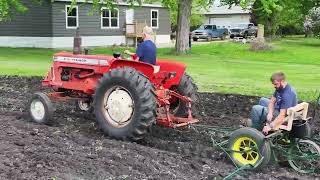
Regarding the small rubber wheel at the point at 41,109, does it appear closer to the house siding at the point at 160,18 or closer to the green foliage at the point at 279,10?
the green foliage at the point at 279,10

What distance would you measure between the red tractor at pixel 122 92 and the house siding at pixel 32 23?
26.7 m

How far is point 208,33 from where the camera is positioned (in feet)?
184

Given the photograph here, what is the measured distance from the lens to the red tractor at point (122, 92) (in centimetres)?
→ 785

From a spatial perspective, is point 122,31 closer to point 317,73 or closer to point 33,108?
point 317,73

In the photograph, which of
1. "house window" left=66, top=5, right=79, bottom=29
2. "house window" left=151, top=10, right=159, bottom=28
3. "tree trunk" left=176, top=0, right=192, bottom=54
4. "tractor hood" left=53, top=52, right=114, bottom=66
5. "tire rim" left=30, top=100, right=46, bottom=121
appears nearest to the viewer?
"tractor hood" left=53, top=52, right=114, bottom=66

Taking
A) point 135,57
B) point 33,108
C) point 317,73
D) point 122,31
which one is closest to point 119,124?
point 135,57

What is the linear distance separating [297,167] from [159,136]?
240 centimetres

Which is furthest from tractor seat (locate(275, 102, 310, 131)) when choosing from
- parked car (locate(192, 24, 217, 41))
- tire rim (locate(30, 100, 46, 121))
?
parked car (locate(192, 24, 217, 41))

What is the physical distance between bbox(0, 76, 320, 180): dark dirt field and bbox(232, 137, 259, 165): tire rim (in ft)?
0.52

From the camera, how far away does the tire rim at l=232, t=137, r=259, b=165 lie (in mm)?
6914

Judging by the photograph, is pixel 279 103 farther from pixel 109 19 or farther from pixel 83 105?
pixel 109 19

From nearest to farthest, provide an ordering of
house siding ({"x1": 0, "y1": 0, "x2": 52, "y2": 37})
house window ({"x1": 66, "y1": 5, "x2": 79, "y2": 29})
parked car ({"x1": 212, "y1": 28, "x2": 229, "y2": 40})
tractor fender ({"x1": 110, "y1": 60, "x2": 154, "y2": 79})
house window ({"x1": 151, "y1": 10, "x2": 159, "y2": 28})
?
1. tractor fender ({"x1": 110, "y1": 60, "x2": 154, "y2": 79})
2. house siding ({"x1": 0, "y1": 0, "x2": 52, "y2": 37})
3. house window ({"x1": 66, "y1": 5, "x2": 79, "y2": 29})
4. house window ({"x1": 151, "y1": 10, "x2": 159, "y2": 28})
5. parked car ({"x1": 212, "y1": 28, "x2": 229, "y2": 40})

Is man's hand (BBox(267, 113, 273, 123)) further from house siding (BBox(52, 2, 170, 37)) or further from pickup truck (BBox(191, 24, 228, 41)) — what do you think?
pickup truck (BBox(191, 24, 228, 41))

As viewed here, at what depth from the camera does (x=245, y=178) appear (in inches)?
251
